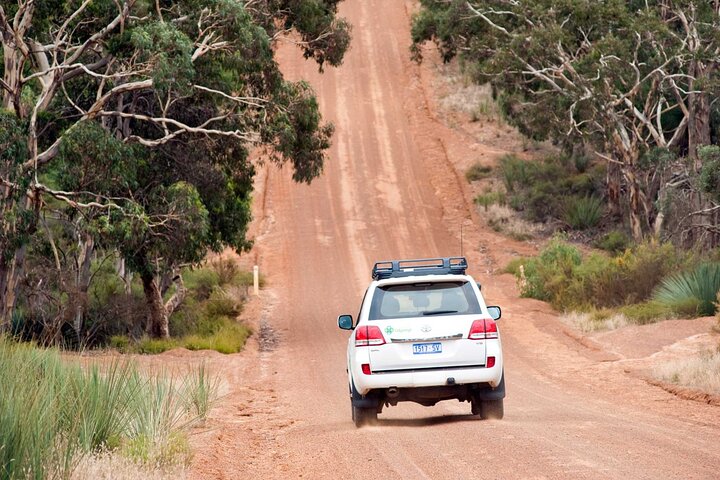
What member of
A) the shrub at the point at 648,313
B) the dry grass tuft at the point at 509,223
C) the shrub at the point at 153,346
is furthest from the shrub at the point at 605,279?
the shrub at the point at 153,346

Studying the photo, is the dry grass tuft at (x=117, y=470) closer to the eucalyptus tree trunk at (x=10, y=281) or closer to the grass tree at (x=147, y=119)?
the grass tree at (x=147, y=119)

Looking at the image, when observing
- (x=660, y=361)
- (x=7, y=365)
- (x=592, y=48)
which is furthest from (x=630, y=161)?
(x=7, y=365)

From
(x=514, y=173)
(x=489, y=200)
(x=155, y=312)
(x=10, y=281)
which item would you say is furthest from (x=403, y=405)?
(x=514, y=173)

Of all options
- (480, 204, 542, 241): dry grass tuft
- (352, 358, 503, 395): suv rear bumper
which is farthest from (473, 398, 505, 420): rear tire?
(480, 204, 542, 241): dry grass tuft

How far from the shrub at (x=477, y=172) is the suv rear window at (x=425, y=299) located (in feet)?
130

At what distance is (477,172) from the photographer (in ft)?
174

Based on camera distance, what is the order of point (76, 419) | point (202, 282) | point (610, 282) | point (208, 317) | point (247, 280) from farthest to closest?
point (247, 280), point (202, 282), point (208, 317), point (610, 282), point (76, 419)

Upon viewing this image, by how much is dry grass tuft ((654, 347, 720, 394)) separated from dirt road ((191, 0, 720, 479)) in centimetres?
58

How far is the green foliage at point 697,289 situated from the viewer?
2767 centimetres

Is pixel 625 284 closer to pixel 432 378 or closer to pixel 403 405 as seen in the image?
pixel 403 405

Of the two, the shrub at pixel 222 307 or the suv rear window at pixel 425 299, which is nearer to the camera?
the suv rear window at pixel 425 299

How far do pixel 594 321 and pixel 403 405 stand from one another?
13.0m

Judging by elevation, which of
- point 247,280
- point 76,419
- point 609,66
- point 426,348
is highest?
point 609,66

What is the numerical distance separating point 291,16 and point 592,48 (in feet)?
40.9
